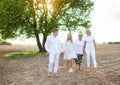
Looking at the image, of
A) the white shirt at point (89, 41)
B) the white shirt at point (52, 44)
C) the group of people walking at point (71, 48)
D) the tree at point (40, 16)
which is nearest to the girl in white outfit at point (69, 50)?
the group of people walking at point (71, 48)

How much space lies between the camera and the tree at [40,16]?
139 ft

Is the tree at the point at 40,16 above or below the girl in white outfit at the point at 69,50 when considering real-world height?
above

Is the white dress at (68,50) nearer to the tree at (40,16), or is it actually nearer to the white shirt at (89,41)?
the white shirt at (89,41)

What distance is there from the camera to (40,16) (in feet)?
145

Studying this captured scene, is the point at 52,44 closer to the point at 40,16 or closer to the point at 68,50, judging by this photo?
the point at 68,50

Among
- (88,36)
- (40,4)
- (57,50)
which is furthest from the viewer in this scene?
(40,4)

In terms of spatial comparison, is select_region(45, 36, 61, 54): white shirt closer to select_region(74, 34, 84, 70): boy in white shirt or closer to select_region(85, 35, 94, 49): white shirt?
select_region(85, 35, 94, 49): white shirt

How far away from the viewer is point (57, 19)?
44625 mm

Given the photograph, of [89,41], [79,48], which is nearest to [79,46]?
[79,48]

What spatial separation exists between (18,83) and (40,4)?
27.8m

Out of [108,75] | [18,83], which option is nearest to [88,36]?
[108,75]

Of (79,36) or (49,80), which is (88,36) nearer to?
(79,36)

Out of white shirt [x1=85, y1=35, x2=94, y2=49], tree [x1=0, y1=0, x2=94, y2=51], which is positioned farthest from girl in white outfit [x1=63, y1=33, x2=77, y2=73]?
tree [x1=0, y1=0, x2=94, y2=51]

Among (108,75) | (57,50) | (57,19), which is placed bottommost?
(108,75)
